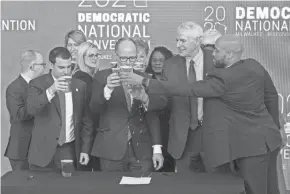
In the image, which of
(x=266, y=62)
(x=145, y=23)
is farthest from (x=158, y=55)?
(x=266, y=62)

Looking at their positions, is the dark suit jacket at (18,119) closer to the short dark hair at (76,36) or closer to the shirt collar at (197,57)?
the short dark hair at (76,36)

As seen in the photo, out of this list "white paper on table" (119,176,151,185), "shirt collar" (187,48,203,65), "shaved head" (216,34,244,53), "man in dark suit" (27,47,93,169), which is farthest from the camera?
"shirt collar" (187,48,203,65)

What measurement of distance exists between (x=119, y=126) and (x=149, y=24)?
1.96m

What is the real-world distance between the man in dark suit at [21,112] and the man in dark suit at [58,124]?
44 cm

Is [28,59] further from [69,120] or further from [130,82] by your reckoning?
[130,82]

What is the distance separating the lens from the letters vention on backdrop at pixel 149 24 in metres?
6.24

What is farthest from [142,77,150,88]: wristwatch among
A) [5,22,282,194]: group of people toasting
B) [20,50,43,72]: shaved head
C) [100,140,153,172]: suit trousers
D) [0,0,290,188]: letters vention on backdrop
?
[0,0,290,188]: letters vention on backdrop

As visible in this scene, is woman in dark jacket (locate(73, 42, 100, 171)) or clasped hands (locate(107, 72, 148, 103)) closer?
clasped hands (locate(107, 72, 148, 103))

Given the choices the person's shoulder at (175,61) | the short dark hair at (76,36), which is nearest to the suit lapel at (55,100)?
the person's shoulder at (175,61)

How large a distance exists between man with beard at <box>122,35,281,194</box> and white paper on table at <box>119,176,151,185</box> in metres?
0.64

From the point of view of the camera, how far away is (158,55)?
5.48 metres

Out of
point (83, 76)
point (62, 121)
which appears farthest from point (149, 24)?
point (62, 121)

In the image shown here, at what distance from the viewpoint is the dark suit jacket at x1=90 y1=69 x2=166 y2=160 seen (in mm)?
4625

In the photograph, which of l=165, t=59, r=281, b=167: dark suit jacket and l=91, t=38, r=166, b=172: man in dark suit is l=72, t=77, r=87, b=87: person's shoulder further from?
l=165, t=59, r=281, b=167: dark suit jacket
